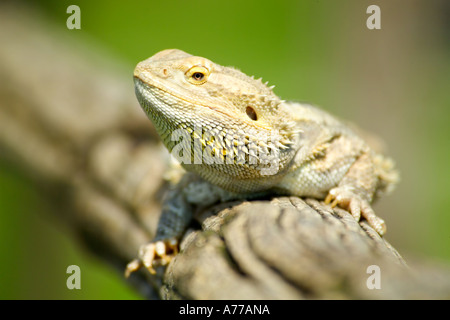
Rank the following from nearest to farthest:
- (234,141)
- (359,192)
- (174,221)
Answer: (234,141) → (359,192) → (174,221)

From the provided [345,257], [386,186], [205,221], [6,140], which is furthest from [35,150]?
[345,257]

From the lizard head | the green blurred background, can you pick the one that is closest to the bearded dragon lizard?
the lizard head

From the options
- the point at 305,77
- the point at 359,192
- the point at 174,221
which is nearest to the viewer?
the point at 359,192

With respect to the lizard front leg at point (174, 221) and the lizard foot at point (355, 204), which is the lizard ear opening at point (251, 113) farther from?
the lizard foot at point (355, 204)

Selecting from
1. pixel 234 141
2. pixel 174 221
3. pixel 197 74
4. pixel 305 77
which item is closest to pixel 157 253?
pixel 174 221

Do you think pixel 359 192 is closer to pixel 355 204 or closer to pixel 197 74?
pixel 355 204

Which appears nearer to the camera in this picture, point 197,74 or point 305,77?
point 197,74
